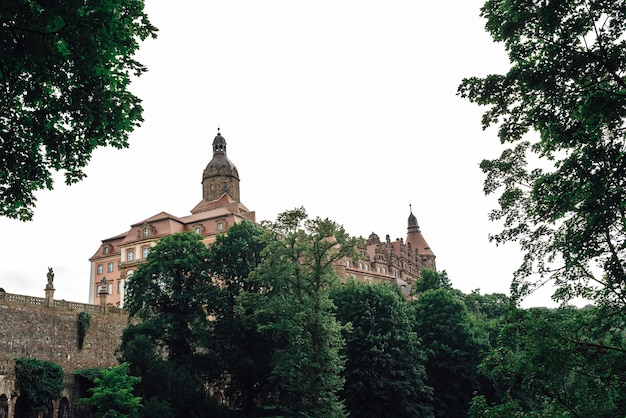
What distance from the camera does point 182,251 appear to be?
3575cm

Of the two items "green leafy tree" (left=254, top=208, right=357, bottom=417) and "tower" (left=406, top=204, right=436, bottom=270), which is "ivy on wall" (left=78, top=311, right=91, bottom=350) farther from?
"tower" (left=406, top=204, right=436, bottom=270)

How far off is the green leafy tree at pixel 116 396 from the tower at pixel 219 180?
52.6 m

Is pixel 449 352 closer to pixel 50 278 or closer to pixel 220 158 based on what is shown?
pixel 50 278

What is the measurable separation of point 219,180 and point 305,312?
52405 millimetres

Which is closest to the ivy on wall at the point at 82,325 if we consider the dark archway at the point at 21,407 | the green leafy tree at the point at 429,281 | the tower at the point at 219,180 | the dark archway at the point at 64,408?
the dark archway at the point at 64,408

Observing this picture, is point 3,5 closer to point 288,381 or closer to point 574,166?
point 574,166

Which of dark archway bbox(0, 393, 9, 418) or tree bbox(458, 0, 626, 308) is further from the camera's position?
dark archway bbox(0, 393, 9, 418)

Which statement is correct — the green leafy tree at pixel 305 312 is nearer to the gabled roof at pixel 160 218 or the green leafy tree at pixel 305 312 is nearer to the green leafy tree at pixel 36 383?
the green leafy tree at pixel 36 383

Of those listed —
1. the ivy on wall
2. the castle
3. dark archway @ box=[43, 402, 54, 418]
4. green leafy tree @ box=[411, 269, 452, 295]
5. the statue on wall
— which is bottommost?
dark archway @ box=[43, 402, 54, 418]

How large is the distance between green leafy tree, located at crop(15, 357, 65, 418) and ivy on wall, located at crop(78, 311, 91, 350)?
2.92 m

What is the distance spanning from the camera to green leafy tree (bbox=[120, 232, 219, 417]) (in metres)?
28.6

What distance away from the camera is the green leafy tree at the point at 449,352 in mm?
37562

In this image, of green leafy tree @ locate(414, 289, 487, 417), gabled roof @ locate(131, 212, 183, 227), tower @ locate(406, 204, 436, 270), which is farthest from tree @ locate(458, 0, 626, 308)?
tower @ locate(406, 204, 436, 270)

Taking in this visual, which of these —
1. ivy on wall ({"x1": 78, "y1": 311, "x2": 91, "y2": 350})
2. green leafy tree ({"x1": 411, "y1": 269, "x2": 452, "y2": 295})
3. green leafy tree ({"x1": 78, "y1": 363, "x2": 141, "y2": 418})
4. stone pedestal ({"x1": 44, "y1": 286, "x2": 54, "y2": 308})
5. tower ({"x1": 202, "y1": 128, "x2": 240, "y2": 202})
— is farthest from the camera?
tower ({"x1": 202, "y1": 128, "x2": 240, "y2": 202})
